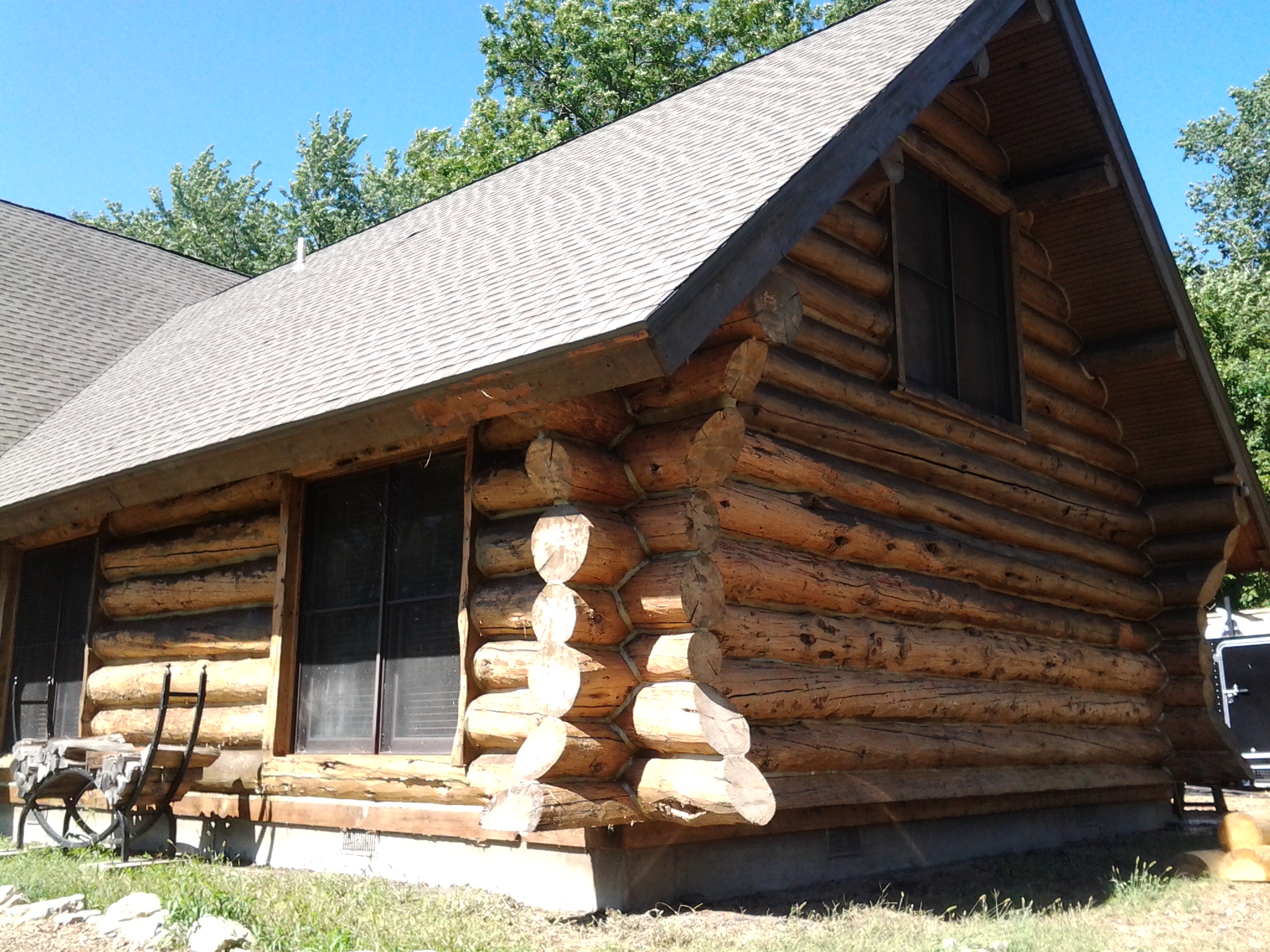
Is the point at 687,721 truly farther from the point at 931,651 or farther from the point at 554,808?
the point at 931,651

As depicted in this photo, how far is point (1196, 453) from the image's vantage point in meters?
11.8

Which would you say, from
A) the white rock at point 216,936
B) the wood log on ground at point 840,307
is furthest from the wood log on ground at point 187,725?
the wood log on ground at point 840,307

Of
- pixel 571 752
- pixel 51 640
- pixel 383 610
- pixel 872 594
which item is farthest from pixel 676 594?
pixel 51 640

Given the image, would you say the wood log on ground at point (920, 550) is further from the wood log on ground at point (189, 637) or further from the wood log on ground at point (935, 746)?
the wood log on ground at point (189, 637)

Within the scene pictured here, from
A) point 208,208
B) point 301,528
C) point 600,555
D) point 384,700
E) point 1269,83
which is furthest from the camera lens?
point 1269,83

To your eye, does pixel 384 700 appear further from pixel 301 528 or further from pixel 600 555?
pixel 600 555

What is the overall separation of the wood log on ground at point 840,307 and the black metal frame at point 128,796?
4.61 metres

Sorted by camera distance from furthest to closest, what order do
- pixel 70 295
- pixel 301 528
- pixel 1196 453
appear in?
pixel 70 295 → pixel 1196 453 → pixel 301 528

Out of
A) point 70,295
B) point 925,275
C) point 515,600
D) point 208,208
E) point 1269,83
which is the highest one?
point 1269,83

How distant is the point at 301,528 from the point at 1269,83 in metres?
47.6

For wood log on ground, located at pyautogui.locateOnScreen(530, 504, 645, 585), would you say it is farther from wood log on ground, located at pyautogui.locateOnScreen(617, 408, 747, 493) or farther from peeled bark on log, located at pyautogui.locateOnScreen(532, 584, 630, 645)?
wood log on ground, located at pyautogui.locateOnScreen(617, 408, 747, 493)

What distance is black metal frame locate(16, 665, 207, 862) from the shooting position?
794 cm

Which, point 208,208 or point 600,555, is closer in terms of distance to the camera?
point 600,555

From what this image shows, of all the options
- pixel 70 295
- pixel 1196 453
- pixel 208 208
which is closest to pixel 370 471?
pixel 1196 453
